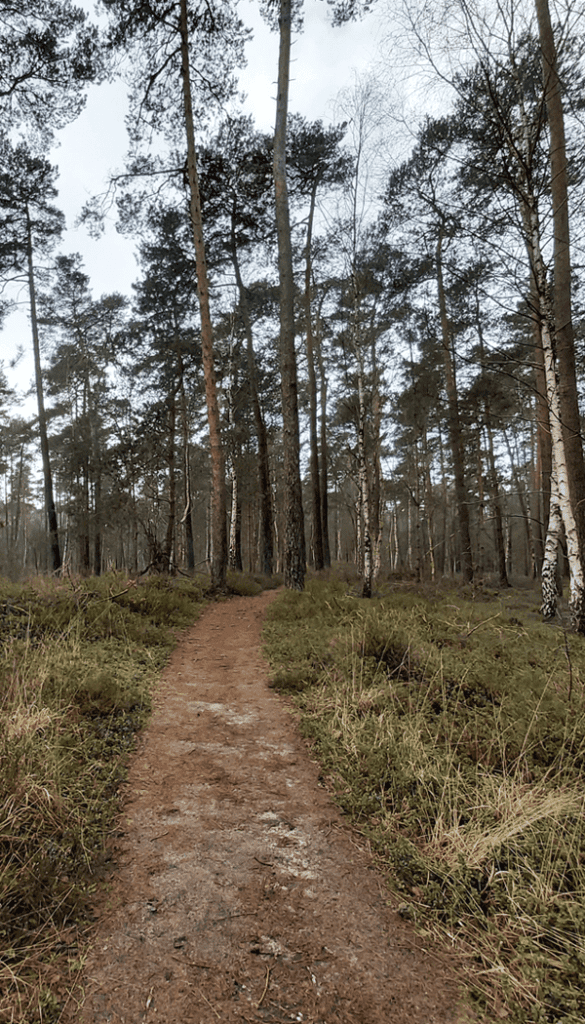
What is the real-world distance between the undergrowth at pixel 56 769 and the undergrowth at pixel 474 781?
138 cm

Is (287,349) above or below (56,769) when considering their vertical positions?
above

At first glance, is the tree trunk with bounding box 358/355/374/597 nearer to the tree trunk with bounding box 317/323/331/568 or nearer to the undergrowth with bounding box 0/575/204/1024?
the undergrowth with bounding box 0/575/204/1024

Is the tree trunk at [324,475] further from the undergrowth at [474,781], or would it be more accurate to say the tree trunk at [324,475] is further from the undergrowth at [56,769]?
the undergrowth at [56,769]

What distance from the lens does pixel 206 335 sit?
9547mm

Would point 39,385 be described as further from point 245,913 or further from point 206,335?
point 245,913

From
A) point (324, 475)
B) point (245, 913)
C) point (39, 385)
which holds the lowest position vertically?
point (245, 913)

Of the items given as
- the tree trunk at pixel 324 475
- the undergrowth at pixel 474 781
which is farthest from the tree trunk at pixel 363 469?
the tree trunk at pixel 324 475

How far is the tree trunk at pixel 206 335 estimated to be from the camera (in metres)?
9.15

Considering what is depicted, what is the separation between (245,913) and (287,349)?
384 inches

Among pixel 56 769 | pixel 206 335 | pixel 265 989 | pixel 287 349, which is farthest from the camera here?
pixel 287 349

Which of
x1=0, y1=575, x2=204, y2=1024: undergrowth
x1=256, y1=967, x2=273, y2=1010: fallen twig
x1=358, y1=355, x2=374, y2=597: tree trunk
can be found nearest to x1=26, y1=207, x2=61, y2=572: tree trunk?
x1=0, y1=575, x2=204, y2=1024: undergrowth

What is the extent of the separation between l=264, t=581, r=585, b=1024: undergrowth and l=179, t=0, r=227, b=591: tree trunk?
16.3 feet

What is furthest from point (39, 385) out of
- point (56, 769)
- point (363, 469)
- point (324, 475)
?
point (56, 769)

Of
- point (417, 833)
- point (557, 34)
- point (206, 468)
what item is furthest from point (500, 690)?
point (206, 468)
